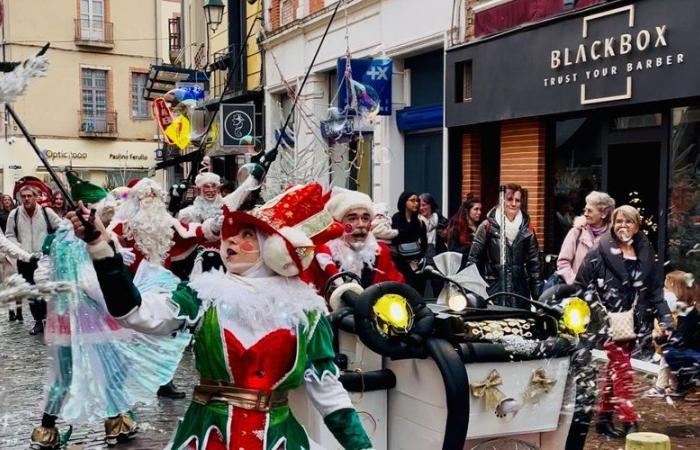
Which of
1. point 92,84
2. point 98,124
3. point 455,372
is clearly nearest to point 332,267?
point 455,372

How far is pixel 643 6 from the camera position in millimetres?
8414

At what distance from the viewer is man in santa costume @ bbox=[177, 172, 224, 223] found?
334 inches

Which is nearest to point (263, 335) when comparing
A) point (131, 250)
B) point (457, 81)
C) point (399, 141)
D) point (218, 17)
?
point (131, 250)

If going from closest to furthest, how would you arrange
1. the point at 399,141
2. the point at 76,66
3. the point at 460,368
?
the point at 460,368, the point at 399,141, the point at 76,66

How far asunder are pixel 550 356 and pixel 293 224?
1.28m

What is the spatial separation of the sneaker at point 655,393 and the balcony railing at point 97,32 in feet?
107

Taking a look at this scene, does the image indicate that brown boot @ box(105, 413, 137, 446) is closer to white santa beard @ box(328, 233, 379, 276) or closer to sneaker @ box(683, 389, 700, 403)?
white santa beard @ box(328, 233, 379, 276)

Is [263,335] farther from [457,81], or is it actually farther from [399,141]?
[399,141]

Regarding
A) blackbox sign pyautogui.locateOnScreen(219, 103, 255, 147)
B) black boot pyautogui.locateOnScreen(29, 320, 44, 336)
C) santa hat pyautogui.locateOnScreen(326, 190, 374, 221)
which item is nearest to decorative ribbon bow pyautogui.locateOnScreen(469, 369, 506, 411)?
santa hat pyautogui.locateOnScreen(326, 190, 374, 221)

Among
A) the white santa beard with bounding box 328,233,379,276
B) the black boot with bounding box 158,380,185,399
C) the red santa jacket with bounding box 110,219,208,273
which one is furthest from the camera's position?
the black boot with bounding box 158,380,185,399

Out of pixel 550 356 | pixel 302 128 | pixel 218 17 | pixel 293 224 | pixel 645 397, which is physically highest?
pixel 218 17

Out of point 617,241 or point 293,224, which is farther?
point 617,241

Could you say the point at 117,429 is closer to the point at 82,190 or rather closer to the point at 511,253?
the point at 82,190

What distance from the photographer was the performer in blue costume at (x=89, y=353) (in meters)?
4.09
